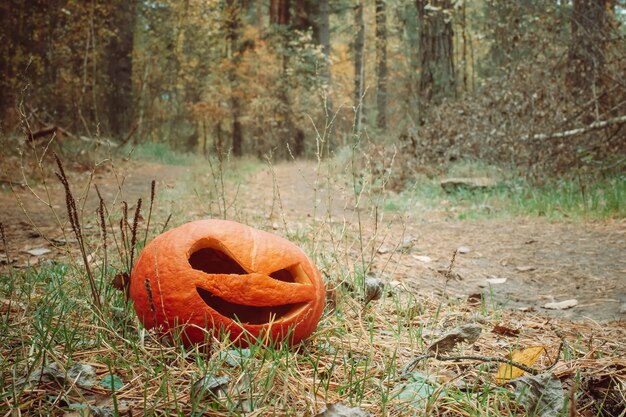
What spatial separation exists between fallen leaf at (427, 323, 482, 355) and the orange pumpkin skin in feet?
1.69

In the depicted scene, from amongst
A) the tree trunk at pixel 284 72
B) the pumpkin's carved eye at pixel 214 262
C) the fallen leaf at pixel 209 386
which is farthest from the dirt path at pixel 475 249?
the tree trunk at pixel 284 72

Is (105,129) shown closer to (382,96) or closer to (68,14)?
(68,14)

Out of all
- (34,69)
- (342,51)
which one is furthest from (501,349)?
(342,51)

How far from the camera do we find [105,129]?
1366cm

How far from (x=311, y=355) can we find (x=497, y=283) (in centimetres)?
220

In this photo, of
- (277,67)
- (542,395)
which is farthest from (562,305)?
(277,67)

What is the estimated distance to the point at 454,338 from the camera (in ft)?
6.57

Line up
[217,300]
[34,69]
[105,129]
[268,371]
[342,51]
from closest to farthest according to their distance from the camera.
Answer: [268,371] → [217,300] → [34,69] → [105,129] → [342,51]

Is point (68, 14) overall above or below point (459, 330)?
above

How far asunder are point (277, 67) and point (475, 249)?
571 inches

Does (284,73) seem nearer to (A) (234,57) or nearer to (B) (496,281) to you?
(A) (234,57)

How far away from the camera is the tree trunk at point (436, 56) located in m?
10.5

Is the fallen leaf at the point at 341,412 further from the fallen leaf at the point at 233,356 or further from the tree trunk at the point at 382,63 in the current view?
the tree trunk at the point at 382,63

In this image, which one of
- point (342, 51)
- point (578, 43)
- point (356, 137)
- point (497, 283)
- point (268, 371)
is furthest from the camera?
point (342, 51)
